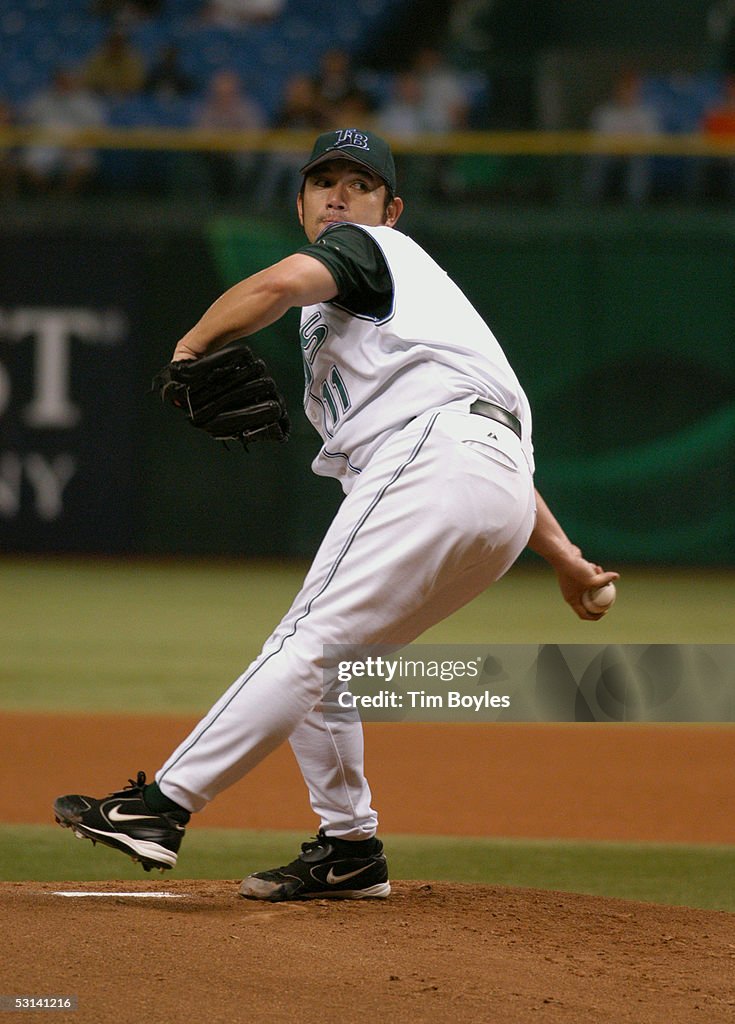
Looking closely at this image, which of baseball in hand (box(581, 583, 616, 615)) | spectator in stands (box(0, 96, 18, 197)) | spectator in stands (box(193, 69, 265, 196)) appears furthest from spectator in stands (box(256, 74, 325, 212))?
baseball in hand (box(581, 583, 616, 615))

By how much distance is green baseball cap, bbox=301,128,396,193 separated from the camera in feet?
10.5

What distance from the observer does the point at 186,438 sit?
11297mm

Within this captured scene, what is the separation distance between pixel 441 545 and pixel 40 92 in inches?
458

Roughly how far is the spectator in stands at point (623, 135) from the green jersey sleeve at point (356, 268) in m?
8.81

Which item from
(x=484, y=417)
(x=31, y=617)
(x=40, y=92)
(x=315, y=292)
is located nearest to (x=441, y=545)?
(x=484, y=417)

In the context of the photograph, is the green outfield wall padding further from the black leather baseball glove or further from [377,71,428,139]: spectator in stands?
the black leather baseball glove

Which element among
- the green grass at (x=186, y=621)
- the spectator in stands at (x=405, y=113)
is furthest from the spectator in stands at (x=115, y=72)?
the green grass at (x=186, y=621)

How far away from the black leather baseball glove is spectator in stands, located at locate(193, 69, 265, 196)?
345 inches

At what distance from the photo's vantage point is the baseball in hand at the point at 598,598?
11.1 ft

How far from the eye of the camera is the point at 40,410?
11383 mm

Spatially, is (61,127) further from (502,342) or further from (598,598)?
(598,598)

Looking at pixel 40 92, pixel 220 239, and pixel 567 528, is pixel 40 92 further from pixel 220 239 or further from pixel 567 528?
pixel 567 528

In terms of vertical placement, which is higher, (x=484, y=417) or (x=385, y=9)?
(x=385, y=9)

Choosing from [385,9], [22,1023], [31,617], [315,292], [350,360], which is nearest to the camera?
[22,1023]
